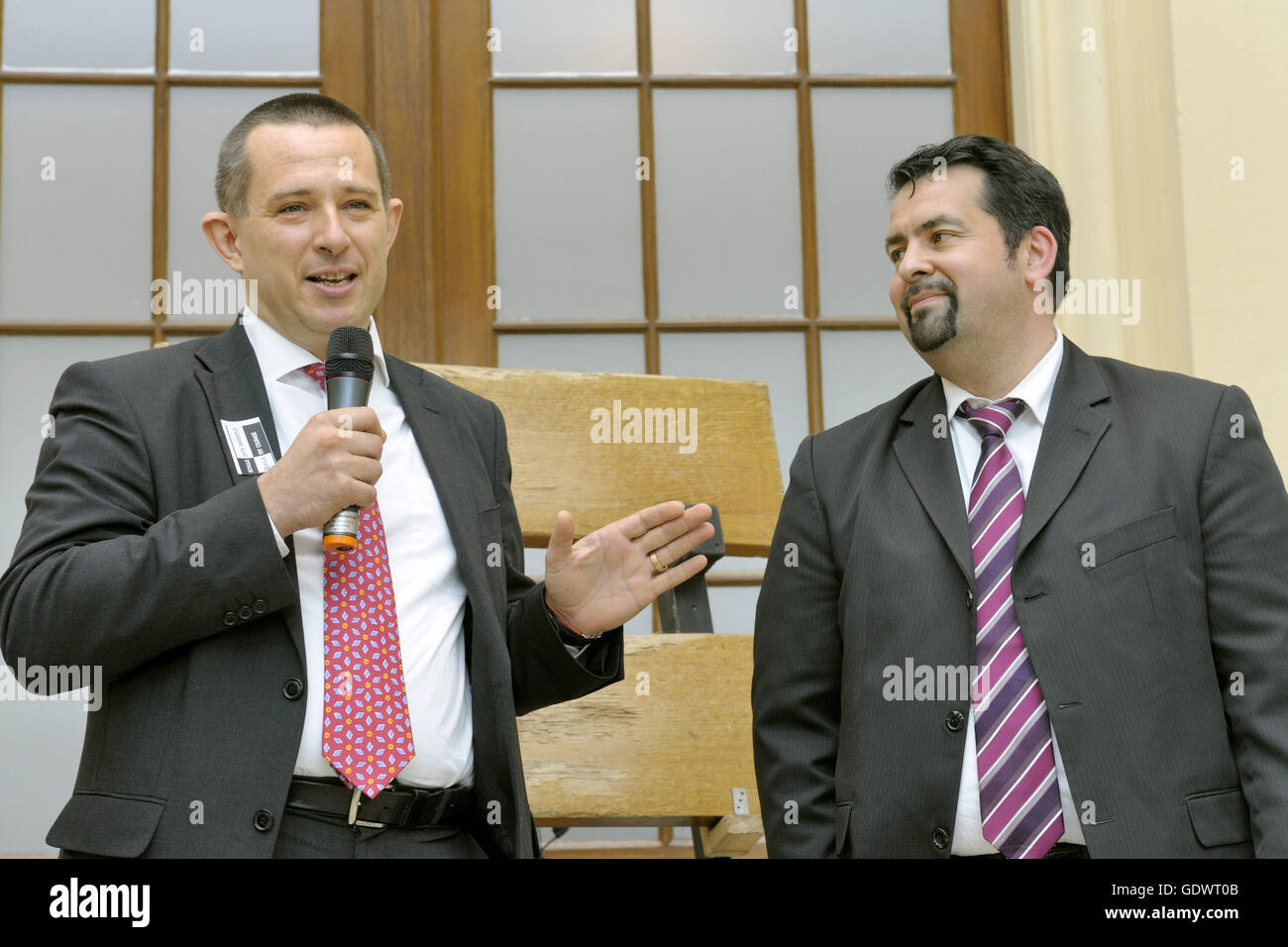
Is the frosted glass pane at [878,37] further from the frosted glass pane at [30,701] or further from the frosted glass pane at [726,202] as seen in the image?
the frosted glass pane at [30,701]

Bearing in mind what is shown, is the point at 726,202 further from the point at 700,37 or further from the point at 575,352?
the point at 575,352

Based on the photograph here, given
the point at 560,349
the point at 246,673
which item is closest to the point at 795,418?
the point at 560,349

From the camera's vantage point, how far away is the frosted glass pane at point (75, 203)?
12.7 ft

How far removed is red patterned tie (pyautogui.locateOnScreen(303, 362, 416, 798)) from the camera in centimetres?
191

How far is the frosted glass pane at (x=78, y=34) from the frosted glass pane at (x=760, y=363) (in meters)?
1.63

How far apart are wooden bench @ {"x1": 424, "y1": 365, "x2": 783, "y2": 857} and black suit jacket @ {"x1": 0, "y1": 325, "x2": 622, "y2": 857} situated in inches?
30.2

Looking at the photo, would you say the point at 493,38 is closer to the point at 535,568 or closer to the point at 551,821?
the point at 535,568

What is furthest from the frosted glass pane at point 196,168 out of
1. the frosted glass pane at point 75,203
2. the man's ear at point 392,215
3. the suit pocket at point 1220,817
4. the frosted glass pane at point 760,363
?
the suit pocket at point 1220,817

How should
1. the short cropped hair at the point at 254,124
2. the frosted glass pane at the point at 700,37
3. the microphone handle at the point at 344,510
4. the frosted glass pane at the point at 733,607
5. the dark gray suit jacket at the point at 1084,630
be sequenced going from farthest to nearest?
Answer: the frosted glass pane at the point at 700,37, the frosted glass pane at the point at 733,607, the short cropped hair at the point at 254,124, the dark gray suit jacket at the point at 1084,630, the microphone handle at the point at 344,510

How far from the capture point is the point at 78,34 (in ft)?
13.0

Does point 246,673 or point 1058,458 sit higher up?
point 1058,458

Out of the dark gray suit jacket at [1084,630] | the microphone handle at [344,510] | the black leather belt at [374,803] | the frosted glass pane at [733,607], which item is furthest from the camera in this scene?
the frosted glass pane at [733,607]

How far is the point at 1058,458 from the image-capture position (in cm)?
222

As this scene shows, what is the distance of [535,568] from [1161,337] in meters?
1.68
